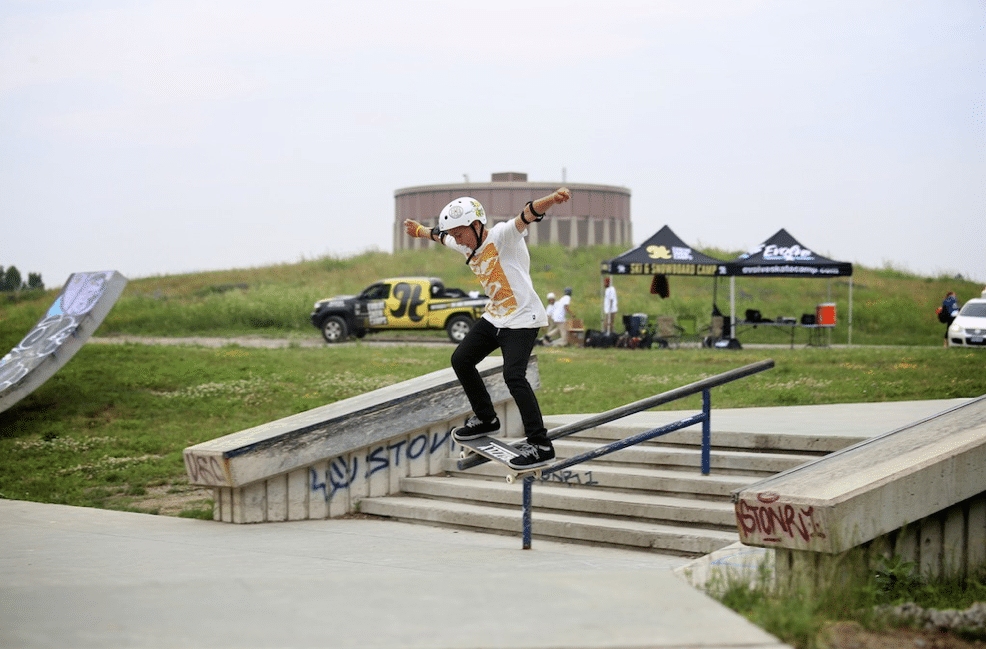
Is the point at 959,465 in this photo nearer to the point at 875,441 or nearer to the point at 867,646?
the point at 875,441

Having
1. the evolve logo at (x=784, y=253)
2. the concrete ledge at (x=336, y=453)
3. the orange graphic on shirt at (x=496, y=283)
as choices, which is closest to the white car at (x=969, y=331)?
the evolve logo at (x=784, y=253)

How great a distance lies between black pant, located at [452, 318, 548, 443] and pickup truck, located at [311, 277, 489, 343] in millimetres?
19845

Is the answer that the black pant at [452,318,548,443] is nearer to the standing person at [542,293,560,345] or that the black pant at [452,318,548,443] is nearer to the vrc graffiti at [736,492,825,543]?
the vrc graffiti at [736,492,825,543]

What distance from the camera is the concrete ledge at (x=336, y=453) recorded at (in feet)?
28.0

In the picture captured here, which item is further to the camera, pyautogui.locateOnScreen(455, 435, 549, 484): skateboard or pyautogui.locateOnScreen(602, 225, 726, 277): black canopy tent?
pyautogui.locateOnScreen(602, 225, 726, 277): black canopy tent

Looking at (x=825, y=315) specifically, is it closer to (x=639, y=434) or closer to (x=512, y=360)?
(x=639, y=434)

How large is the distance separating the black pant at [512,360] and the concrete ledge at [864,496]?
197 cm

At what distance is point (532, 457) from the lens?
24.3ft

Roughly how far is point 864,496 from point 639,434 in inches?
102

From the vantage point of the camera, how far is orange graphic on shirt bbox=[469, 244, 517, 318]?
7.45 meters

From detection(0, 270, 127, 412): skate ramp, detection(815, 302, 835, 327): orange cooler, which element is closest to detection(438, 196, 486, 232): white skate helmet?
detection(0, 270, 127, 412): skate ramp

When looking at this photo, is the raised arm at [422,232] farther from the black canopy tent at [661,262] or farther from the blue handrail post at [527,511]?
the black canopy tent at [661,262]

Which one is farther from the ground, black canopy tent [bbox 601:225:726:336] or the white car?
black canopy tent [bbox 601:225:726:336]

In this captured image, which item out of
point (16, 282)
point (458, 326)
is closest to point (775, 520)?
point (458, 326)
